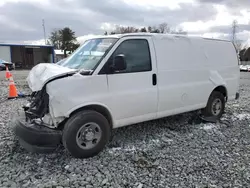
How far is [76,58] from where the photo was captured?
178 inches

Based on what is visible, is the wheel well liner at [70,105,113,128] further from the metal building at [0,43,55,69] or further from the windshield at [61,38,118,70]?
the metal building at [0,43,55,69]

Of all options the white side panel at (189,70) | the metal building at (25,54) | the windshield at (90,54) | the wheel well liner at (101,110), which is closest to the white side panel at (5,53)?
the metal building at (25,54)

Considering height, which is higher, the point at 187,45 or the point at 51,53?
the point at 51,53

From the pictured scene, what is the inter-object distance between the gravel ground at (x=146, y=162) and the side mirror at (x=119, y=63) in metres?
1.46

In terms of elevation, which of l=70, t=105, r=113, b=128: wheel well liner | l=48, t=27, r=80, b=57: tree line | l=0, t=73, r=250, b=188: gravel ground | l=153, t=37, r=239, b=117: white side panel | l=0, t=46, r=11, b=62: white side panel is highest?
l=48, t=27, r=80, b=57: tree line

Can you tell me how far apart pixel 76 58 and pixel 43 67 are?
2.24 ft

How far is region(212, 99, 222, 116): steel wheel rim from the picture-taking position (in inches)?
230

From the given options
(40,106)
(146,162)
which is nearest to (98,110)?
(40,106)

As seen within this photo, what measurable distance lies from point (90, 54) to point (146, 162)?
7.01 ft

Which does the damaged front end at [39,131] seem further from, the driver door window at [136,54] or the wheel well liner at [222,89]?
the wheel well liner at [222,89]

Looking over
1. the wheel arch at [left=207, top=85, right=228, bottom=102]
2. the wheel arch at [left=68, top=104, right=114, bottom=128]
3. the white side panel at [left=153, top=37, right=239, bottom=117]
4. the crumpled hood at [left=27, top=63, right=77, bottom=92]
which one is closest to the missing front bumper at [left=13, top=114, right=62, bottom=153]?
the wheel arch at [left=68, top=104, right=114, bottom=128]

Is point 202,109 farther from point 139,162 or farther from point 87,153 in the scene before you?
point 87,153

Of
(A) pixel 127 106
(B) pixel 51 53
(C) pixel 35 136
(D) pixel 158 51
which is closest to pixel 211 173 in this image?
(A) pixel 127 106

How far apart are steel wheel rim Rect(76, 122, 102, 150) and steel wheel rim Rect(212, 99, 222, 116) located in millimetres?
3284
